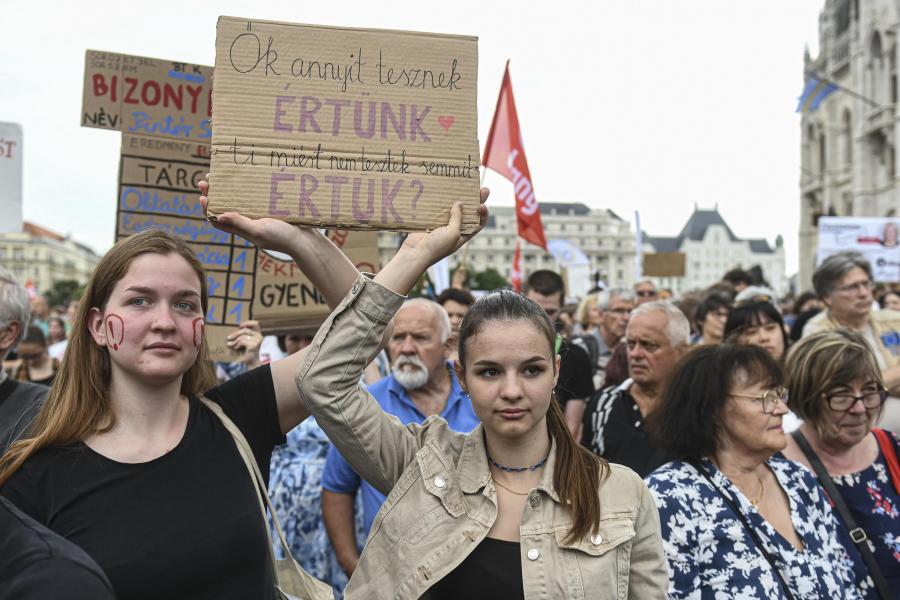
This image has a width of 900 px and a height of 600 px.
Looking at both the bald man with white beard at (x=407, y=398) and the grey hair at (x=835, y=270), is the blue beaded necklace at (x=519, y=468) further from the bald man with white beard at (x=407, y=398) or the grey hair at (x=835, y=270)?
the grey hair at (x=835, y=270)

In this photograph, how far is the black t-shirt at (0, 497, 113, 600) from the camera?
1.04 meters

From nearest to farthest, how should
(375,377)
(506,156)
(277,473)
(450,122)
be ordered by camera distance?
1. (450,122)
2. (277,473)
3. (375,377)
4. (506,156)

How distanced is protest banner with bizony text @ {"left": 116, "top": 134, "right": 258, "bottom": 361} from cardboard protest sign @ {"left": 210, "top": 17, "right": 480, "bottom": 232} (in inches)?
76.8

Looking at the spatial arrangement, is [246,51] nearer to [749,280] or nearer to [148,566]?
[148,566]

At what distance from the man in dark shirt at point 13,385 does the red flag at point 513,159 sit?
5.98 m

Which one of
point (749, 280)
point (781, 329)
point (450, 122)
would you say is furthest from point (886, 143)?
point (450, 122)

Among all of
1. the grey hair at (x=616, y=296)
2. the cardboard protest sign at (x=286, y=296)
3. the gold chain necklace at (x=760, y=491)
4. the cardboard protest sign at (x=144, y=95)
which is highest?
the cardboard protest sign at (x=144, y=95)

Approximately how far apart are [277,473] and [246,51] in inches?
110

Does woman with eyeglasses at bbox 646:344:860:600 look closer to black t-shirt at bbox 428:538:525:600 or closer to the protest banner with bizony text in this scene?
black t-shirt at bbox 428:538:525:600

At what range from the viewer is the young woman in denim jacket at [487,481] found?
2.20 metres

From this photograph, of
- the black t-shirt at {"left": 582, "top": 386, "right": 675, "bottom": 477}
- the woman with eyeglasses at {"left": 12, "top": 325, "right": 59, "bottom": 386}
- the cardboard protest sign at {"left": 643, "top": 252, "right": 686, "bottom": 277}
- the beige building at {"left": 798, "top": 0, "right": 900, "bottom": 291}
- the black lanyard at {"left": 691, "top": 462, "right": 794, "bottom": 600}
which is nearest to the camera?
the black lanyard at {"left": 691, "top": 462, "right": 794, "bottom": 600}

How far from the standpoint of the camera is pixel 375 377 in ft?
18.0

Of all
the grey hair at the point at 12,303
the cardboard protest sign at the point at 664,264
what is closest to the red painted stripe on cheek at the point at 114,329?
the grey hair at the point at 12,303

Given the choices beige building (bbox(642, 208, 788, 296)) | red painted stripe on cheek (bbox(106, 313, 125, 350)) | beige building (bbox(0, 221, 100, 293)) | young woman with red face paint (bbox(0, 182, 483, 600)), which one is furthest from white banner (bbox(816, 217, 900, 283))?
beige building (bbox(642, 208, 788, 296))
